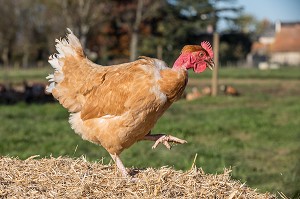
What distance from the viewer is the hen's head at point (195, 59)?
4.88 m

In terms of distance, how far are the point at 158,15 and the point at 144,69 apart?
5567 centimetres

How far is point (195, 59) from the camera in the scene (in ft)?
16.1

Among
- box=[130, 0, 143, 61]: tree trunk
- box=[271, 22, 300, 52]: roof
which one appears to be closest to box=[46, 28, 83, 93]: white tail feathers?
box=[130, 0, 143, 61]: tree trunk

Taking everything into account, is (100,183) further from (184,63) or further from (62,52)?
(62,52)

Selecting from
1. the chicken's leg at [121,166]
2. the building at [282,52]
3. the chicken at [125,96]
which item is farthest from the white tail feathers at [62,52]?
the building at [282,52]

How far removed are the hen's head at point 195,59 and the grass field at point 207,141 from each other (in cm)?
164

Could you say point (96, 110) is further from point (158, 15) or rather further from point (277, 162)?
point (158, 15)

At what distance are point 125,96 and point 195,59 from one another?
2.30 feet

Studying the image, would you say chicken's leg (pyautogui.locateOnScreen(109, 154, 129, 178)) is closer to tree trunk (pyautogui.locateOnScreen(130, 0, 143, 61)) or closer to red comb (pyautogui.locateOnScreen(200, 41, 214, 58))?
red comb (pyautogui.locateOnScreen(200, 41, 214, 58))

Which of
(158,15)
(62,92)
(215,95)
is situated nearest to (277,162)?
(62,92)

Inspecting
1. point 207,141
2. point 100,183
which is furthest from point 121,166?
point 207,141

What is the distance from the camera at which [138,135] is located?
5078 millimetres

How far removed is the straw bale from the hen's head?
91 centimetres

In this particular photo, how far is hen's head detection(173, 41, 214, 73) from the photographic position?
16.0 ft
